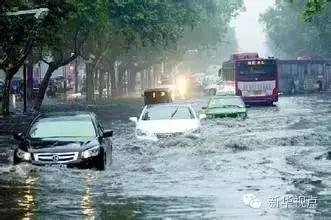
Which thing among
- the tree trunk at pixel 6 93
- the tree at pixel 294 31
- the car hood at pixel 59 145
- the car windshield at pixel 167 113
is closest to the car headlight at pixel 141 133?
the car windshield at pixel 167 113

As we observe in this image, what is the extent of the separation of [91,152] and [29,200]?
11.5 feet

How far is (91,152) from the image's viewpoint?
15.9m

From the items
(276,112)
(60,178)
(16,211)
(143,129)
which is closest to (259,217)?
(16,211)

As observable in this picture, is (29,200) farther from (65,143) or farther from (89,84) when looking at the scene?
(89,84)

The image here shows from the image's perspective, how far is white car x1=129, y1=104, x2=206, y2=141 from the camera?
74.0 feet

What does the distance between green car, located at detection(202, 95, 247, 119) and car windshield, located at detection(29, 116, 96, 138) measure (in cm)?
1753

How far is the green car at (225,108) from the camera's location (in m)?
34.8

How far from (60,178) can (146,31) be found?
3396 cm

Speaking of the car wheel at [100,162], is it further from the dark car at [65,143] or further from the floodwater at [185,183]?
the floodwater at [185,183]

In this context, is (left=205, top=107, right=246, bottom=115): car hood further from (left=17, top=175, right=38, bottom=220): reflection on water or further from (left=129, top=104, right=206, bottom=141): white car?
(left=17, top=175, right=38, bottom=220): reflection on water

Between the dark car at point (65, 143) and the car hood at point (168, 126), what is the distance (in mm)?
4863

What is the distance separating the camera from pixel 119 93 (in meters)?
79.4

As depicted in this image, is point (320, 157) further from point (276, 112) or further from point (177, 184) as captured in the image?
point (276, 112)

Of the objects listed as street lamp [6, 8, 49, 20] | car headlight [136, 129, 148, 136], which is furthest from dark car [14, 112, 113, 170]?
street lamp [6, 8, 49, 20]
